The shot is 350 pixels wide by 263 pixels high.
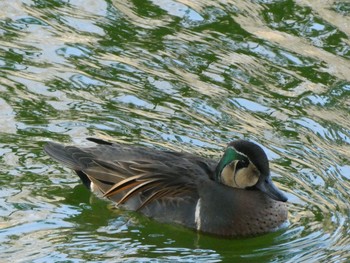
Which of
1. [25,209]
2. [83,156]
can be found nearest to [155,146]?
[83,156]

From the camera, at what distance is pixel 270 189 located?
10234 mm

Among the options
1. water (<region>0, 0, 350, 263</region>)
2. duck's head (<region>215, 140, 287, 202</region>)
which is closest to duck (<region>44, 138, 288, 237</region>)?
duck's head (<region>215, 140, 287, 202</region>)

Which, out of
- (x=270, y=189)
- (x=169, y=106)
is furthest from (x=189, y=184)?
(x=169, y=106)

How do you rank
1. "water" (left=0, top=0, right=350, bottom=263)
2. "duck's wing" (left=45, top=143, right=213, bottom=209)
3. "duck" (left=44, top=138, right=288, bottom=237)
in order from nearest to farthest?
"water" (left=0, top=0, right=350, bottom=263)
"duck" (left=44, top=138, right=288, bottom=237)
"duck's wing" (left=45, top=143, right=213, bottom=209)

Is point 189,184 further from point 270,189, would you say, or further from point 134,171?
point 270,189

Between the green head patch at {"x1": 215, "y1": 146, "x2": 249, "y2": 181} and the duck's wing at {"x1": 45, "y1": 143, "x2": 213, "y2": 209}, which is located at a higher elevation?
the green head patch at {"x1": 215, "y1": 146, "x2": 249, "y2": 181}

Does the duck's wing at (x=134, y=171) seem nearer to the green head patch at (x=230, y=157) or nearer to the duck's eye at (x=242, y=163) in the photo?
the green head patch at (x=230, y=157)

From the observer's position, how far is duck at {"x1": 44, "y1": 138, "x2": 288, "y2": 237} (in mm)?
10250

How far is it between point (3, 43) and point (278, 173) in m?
3.88

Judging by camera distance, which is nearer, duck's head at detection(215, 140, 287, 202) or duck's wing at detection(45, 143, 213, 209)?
duck's head at detection(215, 140, 287, 202)

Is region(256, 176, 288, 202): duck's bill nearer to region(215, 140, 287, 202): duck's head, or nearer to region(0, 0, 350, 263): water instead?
region(215, 140, 287, 202): duck's head

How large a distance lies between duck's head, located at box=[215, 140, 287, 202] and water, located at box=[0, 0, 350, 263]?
0.42 metres

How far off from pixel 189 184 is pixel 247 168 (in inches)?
21.3

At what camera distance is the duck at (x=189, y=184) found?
10250 millimetres
